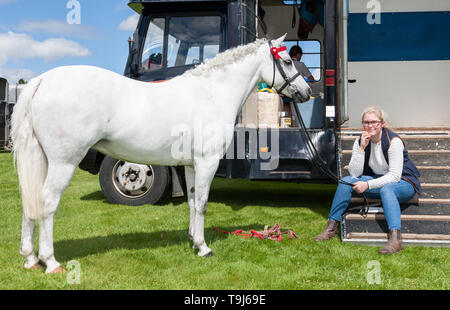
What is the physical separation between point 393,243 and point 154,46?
12.9 feet

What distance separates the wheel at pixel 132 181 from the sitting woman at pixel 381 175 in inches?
99.8

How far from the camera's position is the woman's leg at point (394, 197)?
3791mm

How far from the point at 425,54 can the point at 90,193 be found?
6785 mm

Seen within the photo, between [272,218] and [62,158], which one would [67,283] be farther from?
[272,218]

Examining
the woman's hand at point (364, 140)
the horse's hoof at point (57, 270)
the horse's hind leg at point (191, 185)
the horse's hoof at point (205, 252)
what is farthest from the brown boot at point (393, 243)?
the horse's hoof at point (57, 270)

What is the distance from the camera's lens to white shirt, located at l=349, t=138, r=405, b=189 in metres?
→ 3.84

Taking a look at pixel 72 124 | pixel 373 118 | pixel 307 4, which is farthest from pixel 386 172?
pixel 307 4

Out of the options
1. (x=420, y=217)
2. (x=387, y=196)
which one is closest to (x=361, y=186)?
(x=387, y=196)

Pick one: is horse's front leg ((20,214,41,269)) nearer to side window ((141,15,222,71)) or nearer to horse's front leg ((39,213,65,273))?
horse's front leg ((39,213,65,273))

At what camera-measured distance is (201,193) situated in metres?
3.54

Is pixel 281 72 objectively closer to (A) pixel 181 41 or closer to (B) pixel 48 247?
(A) pixel 181 41

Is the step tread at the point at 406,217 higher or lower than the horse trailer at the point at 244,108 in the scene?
lower

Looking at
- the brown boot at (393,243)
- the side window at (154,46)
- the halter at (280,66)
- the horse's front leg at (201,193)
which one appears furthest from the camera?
the side window at (154,46)

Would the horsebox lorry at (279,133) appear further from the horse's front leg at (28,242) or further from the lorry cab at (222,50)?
the horse's front leg at (28,242)
